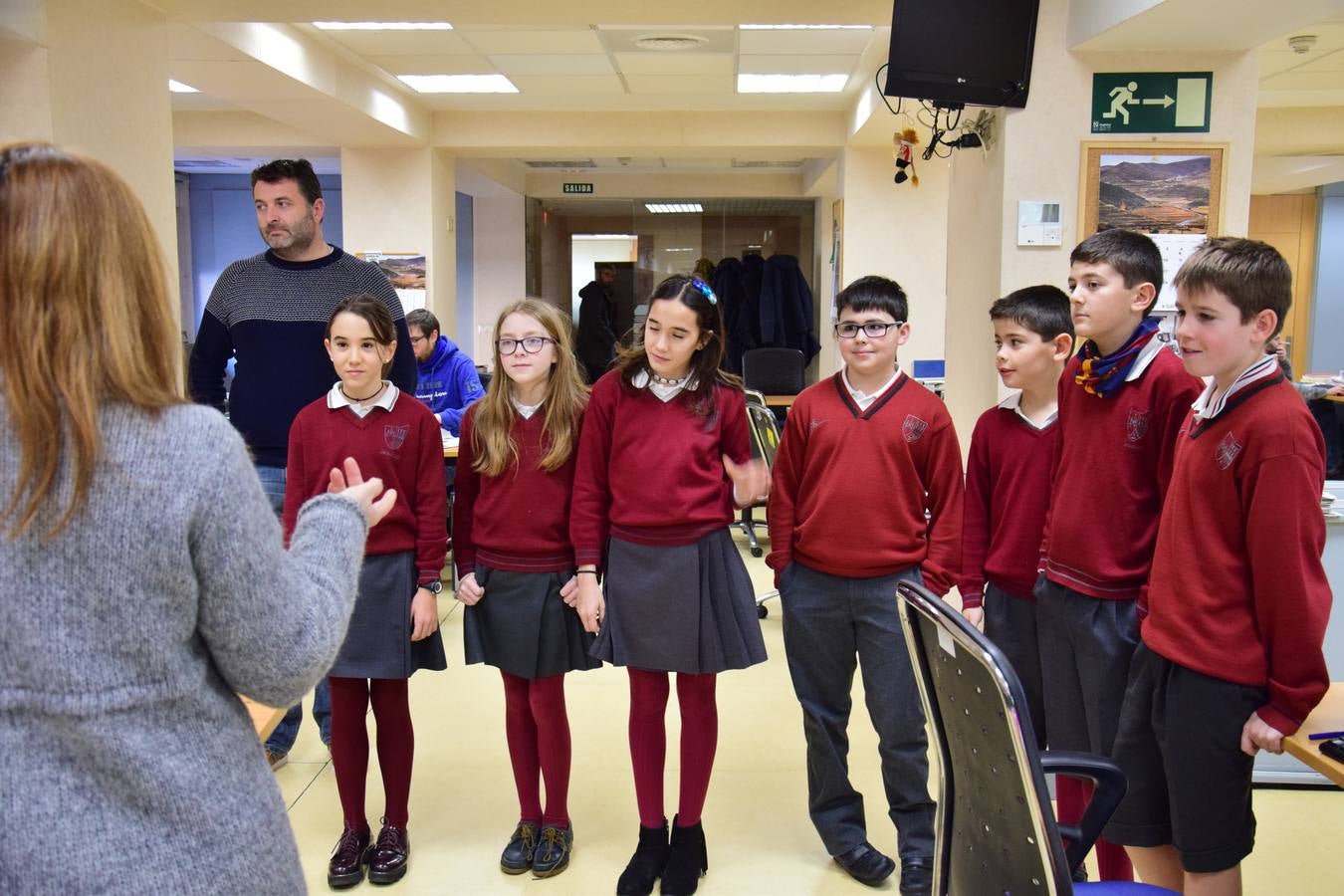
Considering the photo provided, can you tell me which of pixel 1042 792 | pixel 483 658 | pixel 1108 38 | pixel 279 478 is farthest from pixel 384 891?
pixel 1108 38

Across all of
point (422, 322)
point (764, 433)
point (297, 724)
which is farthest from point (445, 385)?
→ point (297, 724)

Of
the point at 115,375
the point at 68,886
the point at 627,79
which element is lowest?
the point at 68,886

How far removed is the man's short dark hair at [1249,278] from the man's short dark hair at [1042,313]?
1.87ft

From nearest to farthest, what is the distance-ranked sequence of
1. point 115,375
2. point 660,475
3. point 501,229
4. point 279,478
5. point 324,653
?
point 115,375 → point 324,653 → point 660,475 → point 279,478 → point 501,229

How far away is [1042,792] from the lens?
1.19 m

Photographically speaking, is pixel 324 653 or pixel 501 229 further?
pixel 501 229

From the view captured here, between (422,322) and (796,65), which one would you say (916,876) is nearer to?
(422,322)

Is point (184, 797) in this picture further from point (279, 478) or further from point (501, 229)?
point (501, 229)

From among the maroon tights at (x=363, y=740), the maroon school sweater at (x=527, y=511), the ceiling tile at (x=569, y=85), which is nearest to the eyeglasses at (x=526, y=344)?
the maroon school sweater at (x=527, y=511)

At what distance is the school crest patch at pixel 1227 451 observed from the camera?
1.65 m

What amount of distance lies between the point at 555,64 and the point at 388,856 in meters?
5.04

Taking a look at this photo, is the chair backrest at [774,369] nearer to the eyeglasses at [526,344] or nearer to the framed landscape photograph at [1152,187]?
the framed landscape photograph at [1152,187]

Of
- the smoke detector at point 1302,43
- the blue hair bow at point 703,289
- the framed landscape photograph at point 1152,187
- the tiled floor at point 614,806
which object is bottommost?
the tiled floor at point 614,806

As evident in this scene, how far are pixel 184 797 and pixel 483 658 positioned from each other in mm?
1501
